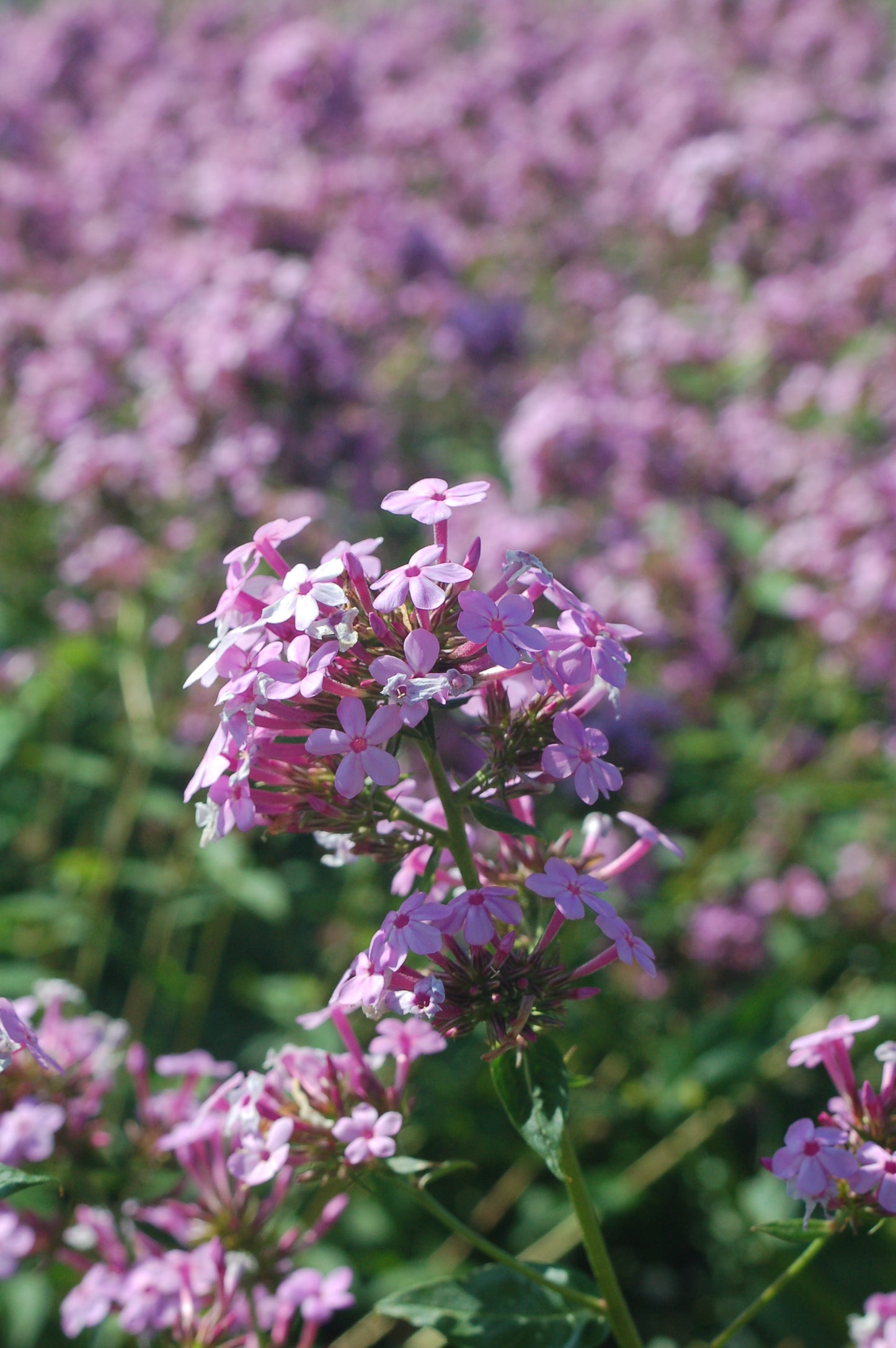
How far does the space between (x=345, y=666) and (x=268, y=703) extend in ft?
0.41

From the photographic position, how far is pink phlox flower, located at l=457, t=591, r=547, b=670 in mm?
1377

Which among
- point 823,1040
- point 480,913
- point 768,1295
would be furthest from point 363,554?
point 768,1295

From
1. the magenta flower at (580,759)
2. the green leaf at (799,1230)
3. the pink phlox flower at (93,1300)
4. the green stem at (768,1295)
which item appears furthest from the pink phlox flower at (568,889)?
the pink phlox flower at (93,1300)

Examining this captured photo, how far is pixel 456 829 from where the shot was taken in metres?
1.55

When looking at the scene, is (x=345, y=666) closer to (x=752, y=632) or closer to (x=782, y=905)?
(x=782, y=905)

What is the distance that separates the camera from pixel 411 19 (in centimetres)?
1204

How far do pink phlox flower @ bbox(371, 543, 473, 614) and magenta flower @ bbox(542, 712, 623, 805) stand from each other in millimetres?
236

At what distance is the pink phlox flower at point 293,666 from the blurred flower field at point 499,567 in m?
1.53

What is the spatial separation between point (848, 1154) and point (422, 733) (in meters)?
0.88

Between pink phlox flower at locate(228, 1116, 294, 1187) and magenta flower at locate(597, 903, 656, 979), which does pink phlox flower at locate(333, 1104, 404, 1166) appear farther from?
magenta flower at locate(597, 903, 656, 979)

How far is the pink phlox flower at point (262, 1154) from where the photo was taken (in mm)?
1591

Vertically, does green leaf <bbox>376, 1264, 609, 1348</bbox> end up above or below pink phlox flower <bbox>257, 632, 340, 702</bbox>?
below

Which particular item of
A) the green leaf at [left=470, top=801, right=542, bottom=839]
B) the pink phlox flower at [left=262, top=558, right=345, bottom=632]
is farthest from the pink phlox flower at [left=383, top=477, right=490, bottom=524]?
the green leaf at [left=470, top=801, right=542, bottom=839]

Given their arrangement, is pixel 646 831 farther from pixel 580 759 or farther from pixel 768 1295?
pixel 768 1295
